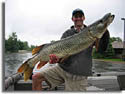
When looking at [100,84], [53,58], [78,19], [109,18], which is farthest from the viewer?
[100,84]

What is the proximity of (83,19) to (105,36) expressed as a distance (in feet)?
0.78

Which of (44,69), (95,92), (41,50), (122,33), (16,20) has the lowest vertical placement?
(95,92)

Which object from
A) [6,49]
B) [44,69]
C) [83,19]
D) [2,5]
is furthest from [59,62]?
[2,5]

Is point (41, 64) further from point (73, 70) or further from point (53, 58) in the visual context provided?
point (73, 70)

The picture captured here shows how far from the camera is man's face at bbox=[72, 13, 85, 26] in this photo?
4.75 feet

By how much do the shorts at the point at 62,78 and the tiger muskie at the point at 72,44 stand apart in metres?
0.11

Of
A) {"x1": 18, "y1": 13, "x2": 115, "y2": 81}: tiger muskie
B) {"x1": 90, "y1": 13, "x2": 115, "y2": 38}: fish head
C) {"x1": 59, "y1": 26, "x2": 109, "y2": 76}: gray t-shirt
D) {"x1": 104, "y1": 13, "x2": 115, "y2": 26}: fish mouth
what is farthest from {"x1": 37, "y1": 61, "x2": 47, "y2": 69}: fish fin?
{"x1": 104, "y1": 13, "x2": 115, "y2": 26}: fish mouth

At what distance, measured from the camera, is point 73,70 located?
145 centimetres

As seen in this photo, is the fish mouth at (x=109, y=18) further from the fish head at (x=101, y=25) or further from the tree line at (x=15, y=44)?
the tree line at (x=15, y=44)

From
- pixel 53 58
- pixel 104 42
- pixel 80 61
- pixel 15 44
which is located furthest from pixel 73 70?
pixel 15 44

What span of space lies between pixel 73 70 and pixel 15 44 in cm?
83

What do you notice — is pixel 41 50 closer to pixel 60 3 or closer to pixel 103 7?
pixel 60 3

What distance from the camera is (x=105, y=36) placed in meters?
1.35

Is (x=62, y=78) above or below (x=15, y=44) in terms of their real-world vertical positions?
below
